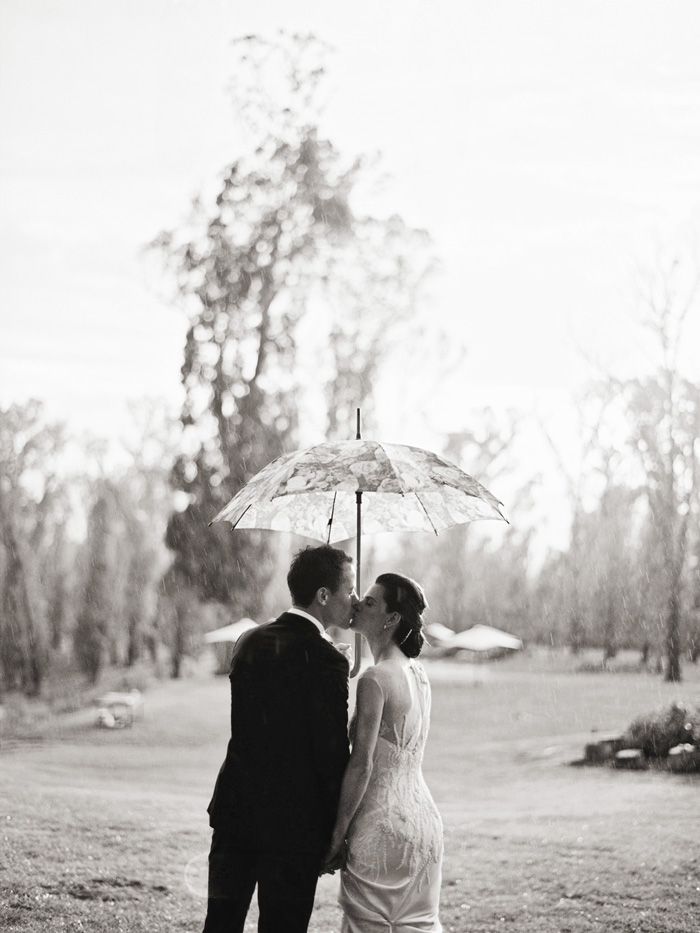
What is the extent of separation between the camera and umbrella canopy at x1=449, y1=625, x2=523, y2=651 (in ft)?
42.1

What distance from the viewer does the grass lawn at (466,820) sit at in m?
5.28

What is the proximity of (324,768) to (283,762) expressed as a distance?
0.11 metres

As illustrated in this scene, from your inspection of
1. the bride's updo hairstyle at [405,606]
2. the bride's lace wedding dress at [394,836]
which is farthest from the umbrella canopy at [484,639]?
the bride's updo hairstyle at [405,606]

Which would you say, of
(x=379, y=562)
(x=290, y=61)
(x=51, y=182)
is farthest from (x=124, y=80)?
(x=379, y=562)

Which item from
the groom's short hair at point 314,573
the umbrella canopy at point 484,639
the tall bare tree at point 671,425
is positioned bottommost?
the umbrella canopy at point 484,639

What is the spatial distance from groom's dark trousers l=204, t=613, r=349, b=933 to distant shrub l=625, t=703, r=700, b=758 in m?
6.27

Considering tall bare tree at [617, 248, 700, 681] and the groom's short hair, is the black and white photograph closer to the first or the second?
tall bare tree at [617, 248, 700, 681]

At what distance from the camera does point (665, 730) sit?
820 cm

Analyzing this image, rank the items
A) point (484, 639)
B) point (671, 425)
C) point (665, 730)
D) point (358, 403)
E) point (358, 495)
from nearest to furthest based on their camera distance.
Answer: point (358, 495) < point (665, 730) < point (671, 425) < point (358, 403) < point (484, 639)

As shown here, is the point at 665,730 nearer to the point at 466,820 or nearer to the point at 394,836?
the point at 466,820

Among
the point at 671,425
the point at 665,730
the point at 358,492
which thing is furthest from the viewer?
the point at 671,425

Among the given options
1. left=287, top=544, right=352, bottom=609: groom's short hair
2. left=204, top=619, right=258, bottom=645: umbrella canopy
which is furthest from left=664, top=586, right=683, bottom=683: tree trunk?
left=287, top=544, right=352, bottom=609: groom's short hair

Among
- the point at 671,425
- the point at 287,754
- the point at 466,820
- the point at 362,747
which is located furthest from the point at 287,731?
the point at 671,425

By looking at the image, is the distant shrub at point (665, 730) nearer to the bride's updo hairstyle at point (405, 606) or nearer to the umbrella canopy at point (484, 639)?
the umbrella canopy at point (484, 639)
